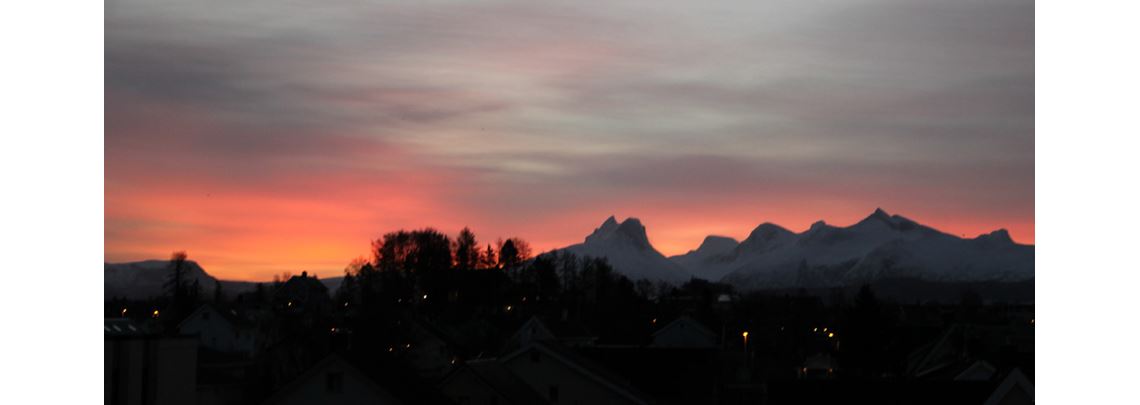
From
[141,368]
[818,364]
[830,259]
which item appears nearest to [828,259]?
[830,259]

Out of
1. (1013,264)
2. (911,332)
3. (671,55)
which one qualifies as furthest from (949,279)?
(671,55)

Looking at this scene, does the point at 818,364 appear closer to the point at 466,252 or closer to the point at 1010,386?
the point at 466,252

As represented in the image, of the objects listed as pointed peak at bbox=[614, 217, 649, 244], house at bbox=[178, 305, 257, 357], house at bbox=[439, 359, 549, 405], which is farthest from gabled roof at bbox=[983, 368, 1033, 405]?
house at bbox=[178, 305, 257, 357]

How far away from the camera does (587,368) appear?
3069 centimetres

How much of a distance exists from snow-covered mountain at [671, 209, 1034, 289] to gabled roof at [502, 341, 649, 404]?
1466 inches

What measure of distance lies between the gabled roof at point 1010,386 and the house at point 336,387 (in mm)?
11935

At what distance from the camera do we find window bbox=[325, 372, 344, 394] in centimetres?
2392

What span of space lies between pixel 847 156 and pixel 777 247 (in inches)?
2324

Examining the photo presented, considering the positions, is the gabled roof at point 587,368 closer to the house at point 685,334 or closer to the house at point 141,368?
the house at point 141,368

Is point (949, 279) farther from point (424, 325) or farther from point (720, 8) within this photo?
point (720, 8)

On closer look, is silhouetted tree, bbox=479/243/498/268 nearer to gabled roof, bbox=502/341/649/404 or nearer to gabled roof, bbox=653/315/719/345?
gabled roof, bbox=653/315/719/345

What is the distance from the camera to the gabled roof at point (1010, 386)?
85.5 ft
